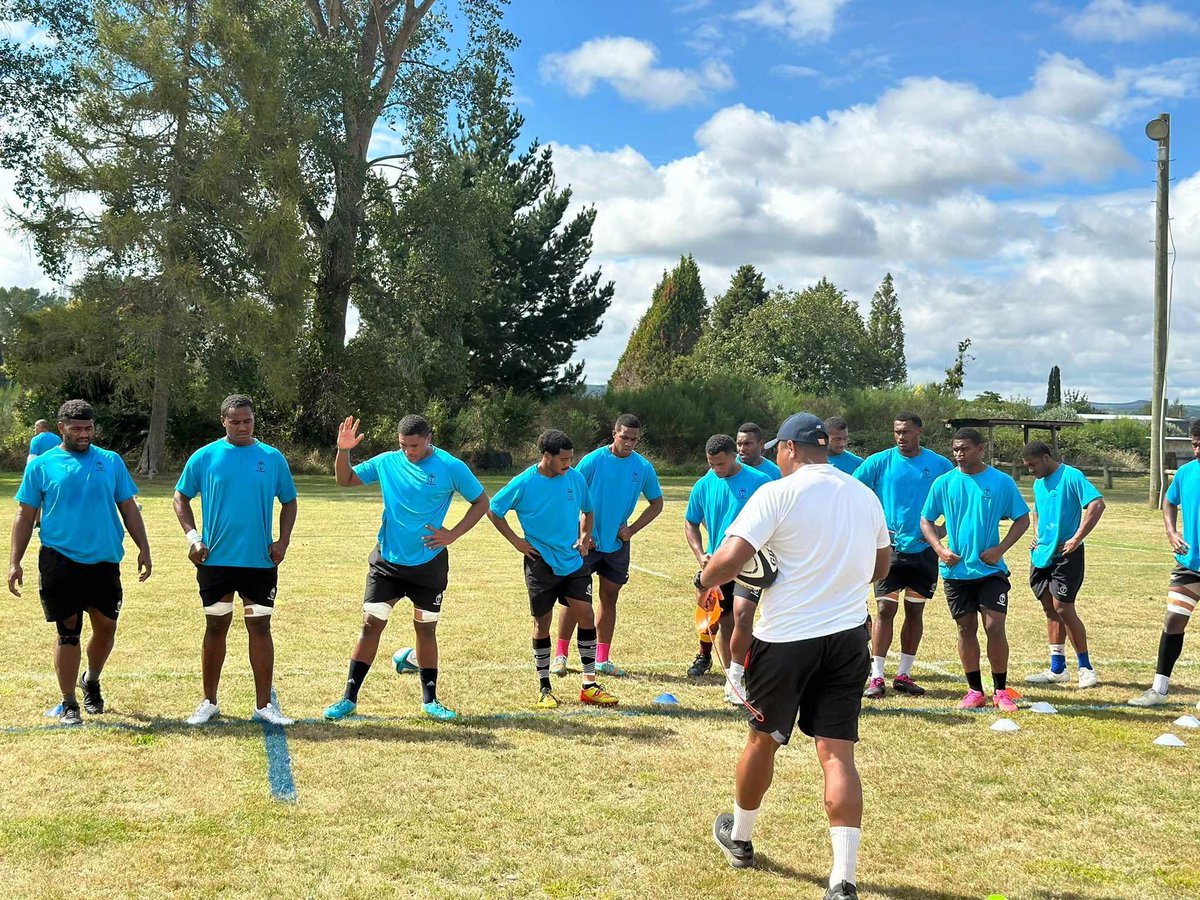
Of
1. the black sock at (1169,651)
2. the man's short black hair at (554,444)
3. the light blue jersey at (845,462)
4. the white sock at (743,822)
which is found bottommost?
the white sock at (743,822)

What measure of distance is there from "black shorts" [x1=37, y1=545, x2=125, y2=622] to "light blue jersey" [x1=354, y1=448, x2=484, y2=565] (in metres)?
1.85

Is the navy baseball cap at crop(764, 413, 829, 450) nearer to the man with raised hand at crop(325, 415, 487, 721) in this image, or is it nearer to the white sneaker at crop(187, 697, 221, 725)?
the man with raised hand at crop(325, 415, 487, 721)

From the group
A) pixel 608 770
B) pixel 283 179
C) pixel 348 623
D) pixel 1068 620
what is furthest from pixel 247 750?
pixel 283 179

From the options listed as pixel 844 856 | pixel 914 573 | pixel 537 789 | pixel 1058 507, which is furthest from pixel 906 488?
pixel 844 856

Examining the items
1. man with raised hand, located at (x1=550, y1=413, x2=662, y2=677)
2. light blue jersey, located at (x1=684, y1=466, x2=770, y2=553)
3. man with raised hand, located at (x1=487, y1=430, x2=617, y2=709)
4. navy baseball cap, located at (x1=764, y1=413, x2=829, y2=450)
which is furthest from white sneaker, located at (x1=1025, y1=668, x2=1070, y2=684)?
navy baseball cap, located at (x1=764, y1=413, x2=829, y2=450)

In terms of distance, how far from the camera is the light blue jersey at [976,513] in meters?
8.05

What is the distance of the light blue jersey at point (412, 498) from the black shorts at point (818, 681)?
10.4 ft

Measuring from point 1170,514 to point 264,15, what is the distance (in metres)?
36.5

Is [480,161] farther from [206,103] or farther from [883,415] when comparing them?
[883,415]

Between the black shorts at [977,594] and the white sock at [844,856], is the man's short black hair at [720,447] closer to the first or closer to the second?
the black shorts at [977,594]

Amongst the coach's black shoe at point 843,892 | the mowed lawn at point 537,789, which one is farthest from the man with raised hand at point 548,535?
the coach's black shoe at point 843,892

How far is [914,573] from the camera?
8.75 metres

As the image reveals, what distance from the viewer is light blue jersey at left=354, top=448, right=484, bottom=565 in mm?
7562

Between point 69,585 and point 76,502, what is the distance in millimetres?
551
